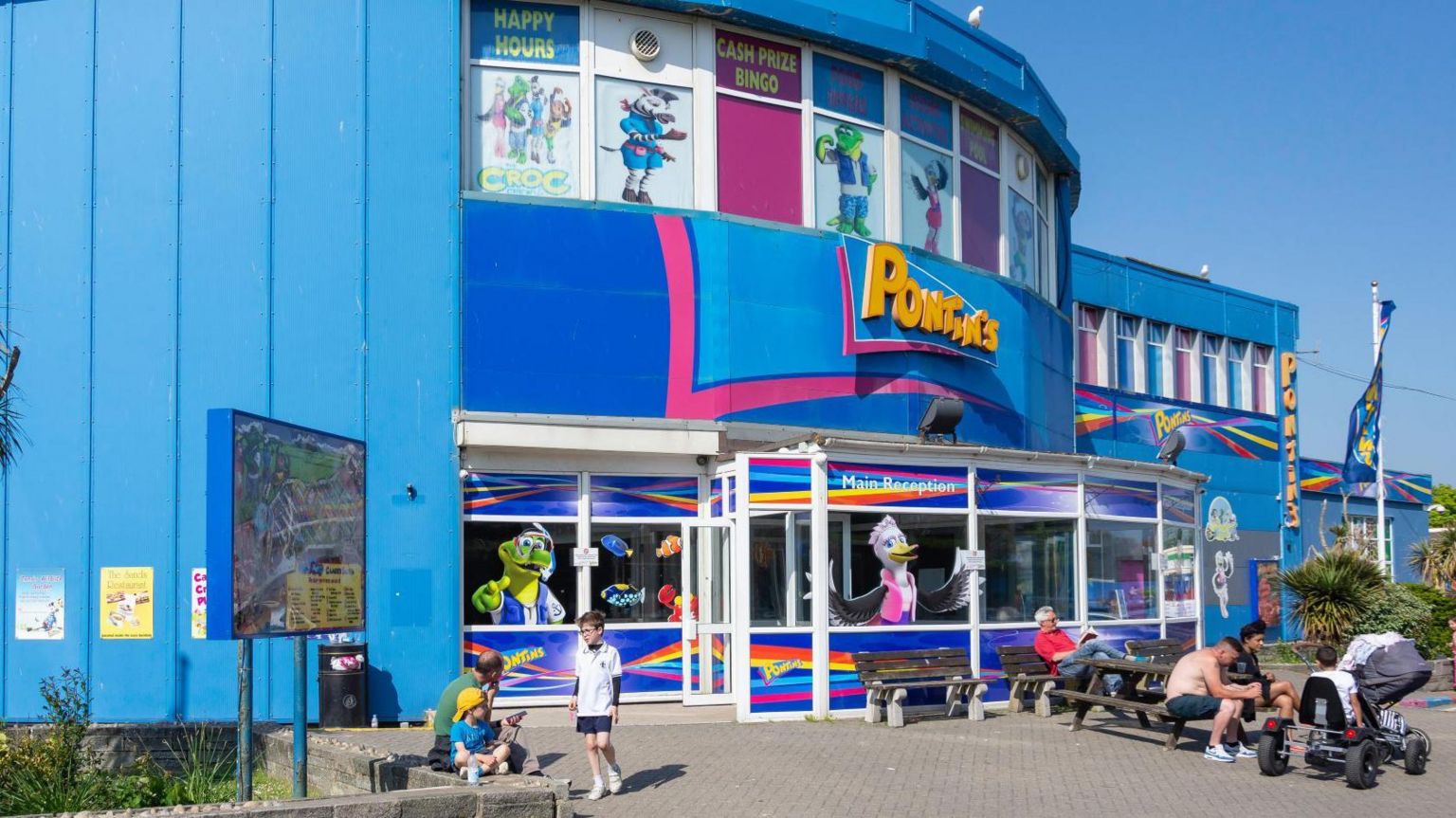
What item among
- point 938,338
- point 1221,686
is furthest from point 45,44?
point 1221,686

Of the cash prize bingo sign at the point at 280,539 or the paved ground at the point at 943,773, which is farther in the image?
the paved ground at the point at 943,773

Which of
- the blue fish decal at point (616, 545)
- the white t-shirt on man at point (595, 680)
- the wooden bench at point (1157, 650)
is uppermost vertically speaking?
the blue fish decal at point (616, 545)

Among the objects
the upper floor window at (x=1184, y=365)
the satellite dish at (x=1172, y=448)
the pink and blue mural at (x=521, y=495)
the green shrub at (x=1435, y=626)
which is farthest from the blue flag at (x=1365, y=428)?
the pink and blue mural at (x=521, y=495)

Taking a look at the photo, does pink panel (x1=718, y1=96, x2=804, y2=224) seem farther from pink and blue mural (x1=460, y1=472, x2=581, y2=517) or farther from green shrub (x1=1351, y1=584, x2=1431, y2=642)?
green shrub (x1=1351, y1=584, x2=1431, y2=642)

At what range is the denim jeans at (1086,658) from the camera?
15898mm

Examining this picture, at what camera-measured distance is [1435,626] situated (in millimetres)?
24812

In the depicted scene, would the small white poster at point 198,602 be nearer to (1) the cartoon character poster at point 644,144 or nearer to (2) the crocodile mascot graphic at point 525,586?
(2) the crocodile mascot graphic at point 525,586

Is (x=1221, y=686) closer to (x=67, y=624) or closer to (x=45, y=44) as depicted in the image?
(x=67, y=624)

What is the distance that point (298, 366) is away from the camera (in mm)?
17109

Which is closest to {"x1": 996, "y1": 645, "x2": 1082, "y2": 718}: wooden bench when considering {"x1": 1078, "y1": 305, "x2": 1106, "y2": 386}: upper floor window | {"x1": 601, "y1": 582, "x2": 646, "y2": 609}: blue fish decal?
{"x1": 601, "y1": 582, "x2": 646, "y2": 609}: blue fish decal

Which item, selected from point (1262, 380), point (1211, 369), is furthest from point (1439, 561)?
point (1262, 380)

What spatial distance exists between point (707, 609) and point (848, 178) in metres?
6.14

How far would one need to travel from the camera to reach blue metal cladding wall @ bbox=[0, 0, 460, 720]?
1689cm

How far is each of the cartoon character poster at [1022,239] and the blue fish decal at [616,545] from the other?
837cm
